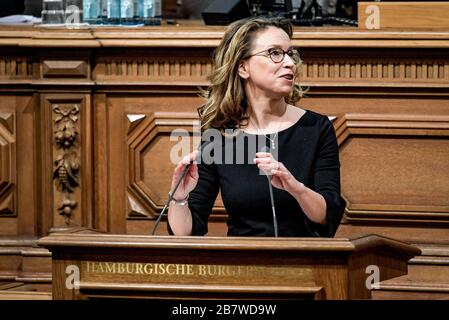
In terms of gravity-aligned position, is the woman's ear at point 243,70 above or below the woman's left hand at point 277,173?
above

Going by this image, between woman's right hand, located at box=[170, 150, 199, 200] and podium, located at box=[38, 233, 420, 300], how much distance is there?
1.46 ft

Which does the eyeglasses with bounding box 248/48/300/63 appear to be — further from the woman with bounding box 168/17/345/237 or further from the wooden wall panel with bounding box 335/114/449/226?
the wooden wall panel with bounding box 335/114/449/226

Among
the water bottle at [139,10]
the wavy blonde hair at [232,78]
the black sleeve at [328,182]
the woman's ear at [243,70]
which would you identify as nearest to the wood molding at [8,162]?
the water bottle at [139,10]

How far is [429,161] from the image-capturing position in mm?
4715

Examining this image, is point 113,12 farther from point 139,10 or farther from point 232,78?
point 232,78

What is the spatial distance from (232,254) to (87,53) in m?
2.02

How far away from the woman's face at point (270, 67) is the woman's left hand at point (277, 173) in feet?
1.28

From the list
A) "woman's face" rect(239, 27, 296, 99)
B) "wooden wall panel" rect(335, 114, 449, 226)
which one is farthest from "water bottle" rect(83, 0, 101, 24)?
"woman's face" rect(239, 27, 296, 99)

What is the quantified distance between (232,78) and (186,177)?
0.46 meters

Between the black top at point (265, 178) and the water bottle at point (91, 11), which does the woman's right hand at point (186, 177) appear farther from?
→ the water bottle at point (91, 11)

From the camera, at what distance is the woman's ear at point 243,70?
3.83 meters

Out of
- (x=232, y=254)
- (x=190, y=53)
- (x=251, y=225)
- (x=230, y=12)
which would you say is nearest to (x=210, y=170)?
(x=251, y=225)

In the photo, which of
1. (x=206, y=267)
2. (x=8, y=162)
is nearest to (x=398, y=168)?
(x=8, y=162)
